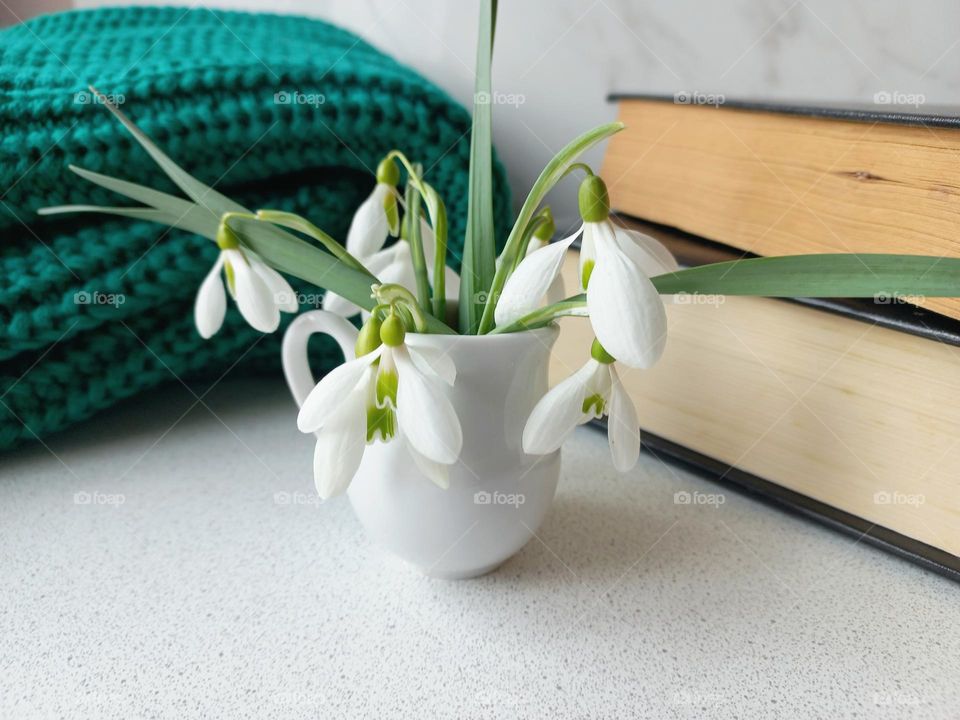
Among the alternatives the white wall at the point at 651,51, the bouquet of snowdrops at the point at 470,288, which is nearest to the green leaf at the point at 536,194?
the bouquet of snowdrops at the point at 470,288

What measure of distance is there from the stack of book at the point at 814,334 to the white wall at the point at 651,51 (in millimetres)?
95

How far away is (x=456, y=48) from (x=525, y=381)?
0.37m

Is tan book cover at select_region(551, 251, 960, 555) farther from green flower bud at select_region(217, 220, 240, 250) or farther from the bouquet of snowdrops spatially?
green flower bud at select_region(217, 220, 240, 250)

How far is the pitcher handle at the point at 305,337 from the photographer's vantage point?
364 millimetres

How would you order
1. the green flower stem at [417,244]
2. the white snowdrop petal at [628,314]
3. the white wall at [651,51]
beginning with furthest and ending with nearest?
the white wall at [651,51] → the green flower stem at [417,244] → the white snowdrop petal at [628,314]

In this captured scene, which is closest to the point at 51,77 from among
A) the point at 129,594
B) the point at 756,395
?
the point at 129,594

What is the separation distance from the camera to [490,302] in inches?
13.5

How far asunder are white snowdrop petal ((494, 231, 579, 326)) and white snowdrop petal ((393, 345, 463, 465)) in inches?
1.9

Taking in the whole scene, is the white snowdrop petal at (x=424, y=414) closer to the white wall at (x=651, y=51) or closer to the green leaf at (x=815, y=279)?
the green leaf at (x=815, y=279)

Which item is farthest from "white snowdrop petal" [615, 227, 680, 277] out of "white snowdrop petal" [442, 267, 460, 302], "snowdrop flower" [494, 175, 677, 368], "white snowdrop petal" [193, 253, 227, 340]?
"white snowdrop petal" [193, 253, 227, 340]

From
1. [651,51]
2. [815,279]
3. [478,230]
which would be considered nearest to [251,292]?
[478,230]

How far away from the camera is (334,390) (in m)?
0.29

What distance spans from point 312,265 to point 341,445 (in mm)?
88

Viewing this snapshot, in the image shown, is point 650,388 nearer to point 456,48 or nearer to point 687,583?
point 687,583
